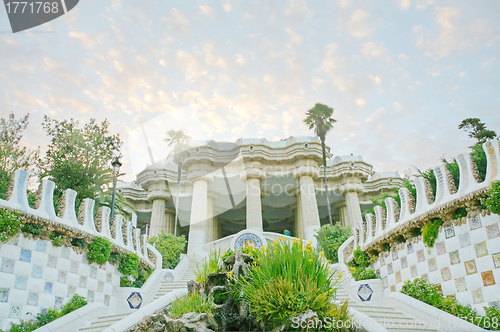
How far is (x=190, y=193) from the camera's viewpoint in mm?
35125

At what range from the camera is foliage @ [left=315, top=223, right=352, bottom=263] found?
58.3ft

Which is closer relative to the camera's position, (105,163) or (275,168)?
(105,163)

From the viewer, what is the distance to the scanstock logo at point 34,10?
10.4 metres

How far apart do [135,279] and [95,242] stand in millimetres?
3569

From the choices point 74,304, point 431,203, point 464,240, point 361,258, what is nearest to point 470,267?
point 464,240

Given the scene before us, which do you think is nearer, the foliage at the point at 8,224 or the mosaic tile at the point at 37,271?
the foliage at the point at 8,224

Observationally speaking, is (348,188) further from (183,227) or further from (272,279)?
(272,279)

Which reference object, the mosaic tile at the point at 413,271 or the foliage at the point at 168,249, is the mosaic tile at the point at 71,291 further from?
the mosaic tile at the point at 413,271

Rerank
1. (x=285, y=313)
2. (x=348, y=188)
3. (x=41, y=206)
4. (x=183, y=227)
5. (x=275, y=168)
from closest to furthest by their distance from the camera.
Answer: (x=285, y=313), (x=41, y=206), (x=275, y=168), (x=348, y=188), (x=183, y=227)

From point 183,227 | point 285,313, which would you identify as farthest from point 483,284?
point 183,227

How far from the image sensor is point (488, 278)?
333 inches

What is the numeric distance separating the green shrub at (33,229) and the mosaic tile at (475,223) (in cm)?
1176

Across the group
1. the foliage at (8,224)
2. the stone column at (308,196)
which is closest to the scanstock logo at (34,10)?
the foliage at (8,224)

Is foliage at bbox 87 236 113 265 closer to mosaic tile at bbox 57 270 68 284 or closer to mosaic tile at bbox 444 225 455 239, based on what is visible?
mosaic tile at bbox 57 270 68 284
